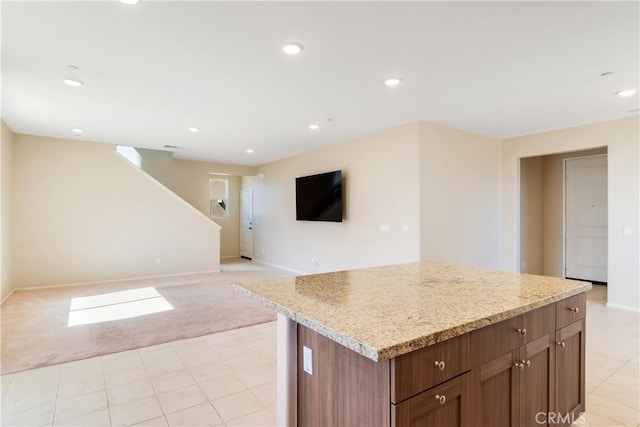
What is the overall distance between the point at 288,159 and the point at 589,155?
18.9 ft

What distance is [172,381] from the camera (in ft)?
8.41

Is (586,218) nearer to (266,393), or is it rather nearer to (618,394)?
(618,394)

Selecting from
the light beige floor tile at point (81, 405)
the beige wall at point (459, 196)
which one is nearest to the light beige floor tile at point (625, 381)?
the beige wall at point (459, 196)

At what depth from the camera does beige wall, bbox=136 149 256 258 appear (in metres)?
7.70

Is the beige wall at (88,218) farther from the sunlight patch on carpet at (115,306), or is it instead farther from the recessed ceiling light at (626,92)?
the recessed ceiling light at (626,92)

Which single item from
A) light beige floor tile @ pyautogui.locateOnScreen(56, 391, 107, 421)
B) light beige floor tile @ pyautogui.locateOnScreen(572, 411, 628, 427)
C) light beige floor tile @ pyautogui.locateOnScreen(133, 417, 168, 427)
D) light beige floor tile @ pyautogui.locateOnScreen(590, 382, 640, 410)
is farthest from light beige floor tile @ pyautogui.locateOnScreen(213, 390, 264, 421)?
light beige floor tile @ pyautogui.locateOnScreen(590, 382, 640, 410)

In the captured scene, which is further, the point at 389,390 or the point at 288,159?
the point at 288,159

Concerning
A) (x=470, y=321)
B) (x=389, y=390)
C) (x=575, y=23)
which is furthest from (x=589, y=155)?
(x=389, y=390)

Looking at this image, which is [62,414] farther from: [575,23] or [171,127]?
[575,23]

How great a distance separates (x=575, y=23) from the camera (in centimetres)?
221

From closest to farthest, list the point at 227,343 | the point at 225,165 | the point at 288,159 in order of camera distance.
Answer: the point at 227,343
the point at 288,159
the point at 225,165

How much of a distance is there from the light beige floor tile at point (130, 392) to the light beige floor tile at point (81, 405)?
0.05 meters

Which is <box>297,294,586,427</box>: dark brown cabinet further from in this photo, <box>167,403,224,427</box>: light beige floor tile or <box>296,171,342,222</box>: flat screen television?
<box>296,171,342,222</box>: flat screen television

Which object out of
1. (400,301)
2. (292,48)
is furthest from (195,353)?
(292,48)
